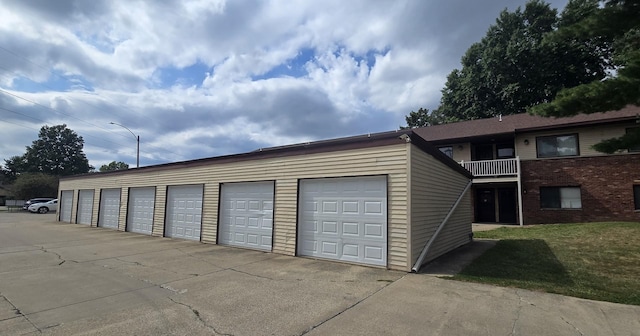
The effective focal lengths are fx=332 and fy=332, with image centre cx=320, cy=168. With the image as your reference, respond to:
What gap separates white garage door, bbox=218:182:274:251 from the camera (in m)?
10.8

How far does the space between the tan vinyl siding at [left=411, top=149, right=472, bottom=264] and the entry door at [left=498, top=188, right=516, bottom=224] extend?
9361mm

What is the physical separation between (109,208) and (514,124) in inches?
963

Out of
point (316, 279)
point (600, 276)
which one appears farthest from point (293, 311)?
point (600, 276)

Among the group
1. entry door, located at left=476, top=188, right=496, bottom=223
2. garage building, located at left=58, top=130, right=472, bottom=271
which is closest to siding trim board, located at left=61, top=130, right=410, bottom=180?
garage building, located at left=58, top=130, right=472, bottom=271

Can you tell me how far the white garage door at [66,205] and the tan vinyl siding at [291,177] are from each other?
12.1 metres

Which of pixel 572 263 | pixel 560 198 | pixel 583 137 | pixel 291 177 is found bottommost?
pixel 572 263

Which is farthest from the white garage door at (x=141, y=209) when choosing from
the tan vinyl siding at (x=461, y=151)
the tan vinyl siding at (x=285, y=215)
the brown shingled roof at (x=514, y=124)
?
the tan vinyl siding at (x=461, y=151)

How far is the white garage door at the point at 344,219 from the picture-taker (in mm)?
8312

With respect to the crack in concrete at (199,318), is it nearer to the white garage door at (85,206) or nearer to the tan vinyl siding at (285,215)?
the tan vinyl siding at (285,215)

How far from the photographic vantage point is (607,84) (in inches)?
290

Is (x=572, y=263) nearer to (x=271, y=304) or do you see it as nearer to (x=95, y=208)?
(x=271, y=304)

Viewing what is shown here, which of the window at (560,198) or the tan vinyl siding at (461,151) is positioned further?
the tan vinyl siding at (461,151)

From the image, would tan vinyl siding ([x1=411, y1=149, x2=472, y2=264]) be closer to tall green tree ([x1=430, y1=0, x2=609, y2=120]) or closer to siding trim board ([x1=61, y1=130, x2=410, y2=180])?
siding trim board ([x1=61, y1=130, x2=410, y2=180])

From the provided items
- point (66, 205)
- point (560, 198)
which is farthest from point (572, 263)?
point (66, 205)
